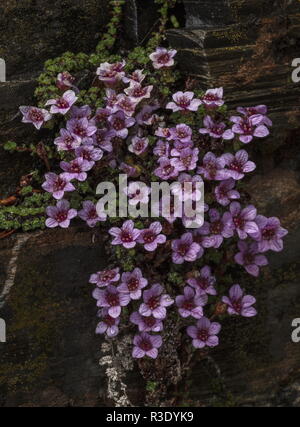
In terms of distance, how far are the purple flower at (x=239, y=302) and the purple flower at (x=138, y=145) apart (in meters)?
1.14

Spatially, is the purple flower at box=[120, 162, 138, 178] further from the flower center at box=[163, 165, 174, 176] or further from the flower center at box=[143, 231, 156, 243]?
the flower center at box=[143, 231, 156, 243]

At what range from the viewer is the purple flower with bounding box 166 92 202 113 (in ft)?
14.2

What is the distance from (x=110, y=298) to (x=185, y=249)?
1.96 feet

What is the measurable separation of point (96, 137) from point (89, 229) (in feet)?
2.13

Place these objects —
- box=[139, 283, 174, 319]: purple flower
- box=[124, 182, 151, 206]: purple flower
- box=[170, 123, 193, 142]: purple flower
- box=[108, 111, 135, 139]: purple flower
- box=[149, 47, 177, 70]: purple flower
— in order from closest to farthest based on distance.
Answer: box=[139, 283, 174, 319]: purple flower, box=[124, 182, 151, 206]: purple flower, box=[170, 123, 193, 142]: purple flower, box=[108, 111, 135, 139]: purple flower, box=[149, 47, 177, 70]: purple flower

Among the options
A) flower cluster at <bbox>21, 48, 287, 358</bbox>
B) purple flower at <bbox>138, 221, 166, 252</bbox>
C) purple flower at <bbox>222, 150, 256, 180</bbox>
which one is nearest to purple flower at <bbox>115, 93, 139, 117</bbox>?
flower cluster at <bbox>21, 48, 287, 358</bbox>

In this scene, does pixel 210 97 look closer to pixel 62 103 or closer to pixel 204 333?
pixel 62 103

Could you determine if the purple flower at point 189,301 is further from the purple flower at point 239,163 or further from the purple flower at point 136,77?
the purple flower at point 136,77

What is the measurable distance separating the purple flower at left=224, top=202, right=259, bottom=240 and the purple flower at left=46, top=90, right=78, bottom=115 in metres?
1.30

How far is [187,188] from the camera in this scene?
4.13 m

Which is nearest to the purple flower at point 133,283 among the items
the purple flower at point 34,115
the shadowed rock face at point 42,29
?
the purple flower at point 34,115

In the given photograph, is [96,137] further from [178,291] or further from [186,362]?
[186,362]

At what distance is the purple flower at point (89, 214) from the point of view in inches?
167

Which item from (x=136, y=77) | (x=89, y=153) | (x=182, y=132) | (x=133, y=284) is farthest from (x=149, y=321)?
(x=136, y=77)
